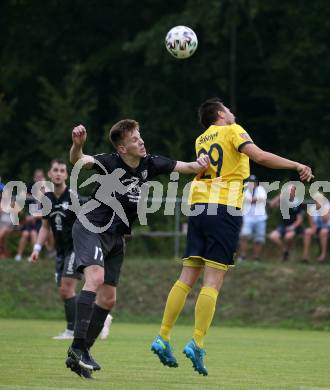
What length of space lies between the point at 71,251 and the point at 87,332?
451 cm

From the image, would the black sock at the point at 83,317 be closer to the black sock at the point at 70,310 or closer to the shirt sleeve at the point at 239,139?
the shirt sleeve at the point at 239,139

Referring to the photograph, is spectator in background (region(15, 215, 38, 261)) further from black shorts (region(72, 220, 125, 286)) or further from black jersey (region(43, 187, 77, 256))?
black shorts (region(72, 220, 125, 286))

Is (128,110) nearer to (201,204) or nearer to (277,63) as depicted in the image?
(277,63)

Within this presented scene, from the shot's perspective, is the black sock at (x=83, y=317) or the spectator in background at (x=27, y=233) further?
the spectator in background at (x=27, y=233)

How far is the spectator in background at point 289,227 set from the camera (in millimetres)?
19781

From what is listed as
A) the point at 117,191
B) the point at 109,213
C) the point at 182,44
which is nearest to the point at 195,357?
the point at 109,213

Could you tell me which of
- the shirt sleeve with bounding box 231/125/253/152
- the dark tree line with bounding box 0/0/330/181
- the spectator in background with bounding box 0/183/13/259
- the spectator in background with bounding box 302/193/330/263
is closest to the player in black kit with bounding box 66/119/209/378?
the shirt sleeve with bounding box 231/125/253/152

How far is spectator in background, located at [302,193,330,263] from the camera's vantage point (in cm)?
1922

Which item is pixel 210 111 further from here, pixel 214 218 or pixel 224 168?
pixel 214 218

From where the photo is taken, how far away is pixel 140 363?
33.3 ft

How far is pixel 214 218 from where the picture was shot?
9.08m

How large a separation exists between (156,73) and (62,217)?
64.0ft

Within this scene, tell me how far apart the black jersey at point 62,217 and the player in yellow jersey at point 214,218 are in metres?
4.57

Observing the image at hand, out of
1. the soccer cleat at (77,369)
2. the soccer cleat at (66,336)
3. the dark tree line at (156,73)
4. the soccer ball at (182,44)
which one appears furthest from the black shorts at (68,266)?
the dark tree line at (156,73)
